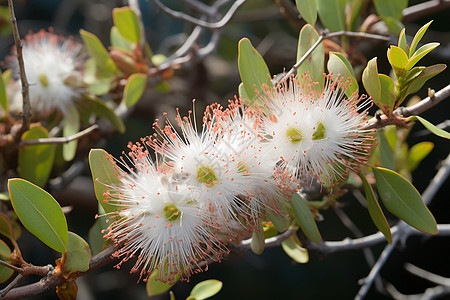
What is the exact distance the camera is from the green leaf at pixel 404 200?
92 centimetres

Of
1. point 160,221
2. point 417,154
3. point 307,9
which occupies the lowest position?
point 417,154

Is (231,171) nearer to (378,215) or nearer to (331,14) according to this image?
(378,215)

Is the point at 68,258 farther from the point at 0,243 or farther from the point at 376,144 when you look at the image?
the point at 376,144

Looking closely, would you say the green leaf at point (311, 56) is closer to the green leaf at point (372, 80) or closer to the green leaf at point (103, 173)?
the green leaf at point (372, 80)

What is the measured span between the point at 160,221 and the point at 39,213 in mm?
249

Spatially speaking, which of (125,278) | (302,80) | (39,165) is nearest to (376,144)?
(302,80)

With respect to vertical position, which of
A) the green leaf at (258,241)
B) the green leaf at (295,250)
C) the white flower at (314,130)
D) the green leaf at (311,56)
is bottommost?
the green leaf at (295,250)

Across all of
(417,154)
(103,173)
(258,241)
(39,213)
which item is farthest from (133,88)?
(417,154)

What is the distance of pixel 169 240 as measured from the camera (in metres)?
0.93

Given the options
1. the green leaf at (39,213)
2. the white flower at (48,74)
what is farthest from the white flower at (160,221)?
the white flower at (48,74)

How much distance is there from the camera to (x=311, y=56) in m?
1.02

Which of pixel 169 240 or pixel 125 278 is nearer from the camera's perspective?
pixel 169 240

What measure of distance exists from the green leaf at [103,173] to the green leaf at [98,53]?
0.62 m

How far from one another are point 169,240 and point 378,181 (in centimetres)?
→ 48
